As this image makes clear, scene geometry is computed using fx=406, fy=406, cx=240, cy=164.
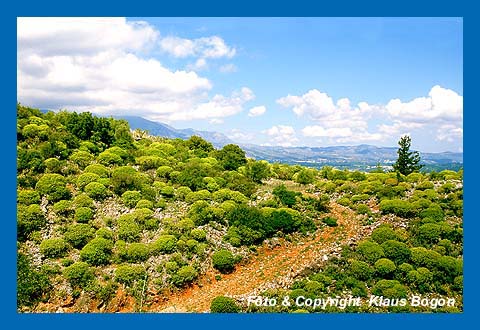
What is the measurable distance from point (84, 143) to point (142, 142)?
5359 mm

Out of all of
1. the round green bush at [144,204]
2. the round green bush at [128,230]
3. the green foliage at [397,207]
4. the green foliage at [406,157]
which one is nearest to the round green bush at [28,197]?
the round green bush at [128,230]

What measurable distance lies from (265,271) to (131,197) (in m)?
7.06

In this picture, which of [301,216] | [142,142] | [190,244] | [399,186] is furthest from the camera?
[142,142]

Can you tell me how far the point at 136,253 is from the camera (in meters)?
15.1

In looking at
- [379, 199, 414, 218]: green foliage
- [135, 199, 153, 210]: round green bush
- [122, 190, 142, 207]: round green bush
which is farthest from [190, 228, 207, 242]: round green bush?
[379, 199, 414, 218]: green foliage

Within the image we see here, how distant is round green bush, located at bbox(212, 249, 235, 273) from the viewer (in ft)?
50.9

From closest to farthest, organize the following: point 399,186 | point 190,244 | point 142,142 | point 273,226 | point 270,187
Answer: point 190,244 < point 273,226 < point 399,186 < point 270,187 < point 142,142

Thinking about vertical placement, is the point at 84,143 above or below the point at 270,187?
above

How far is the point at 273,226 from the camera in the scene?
712 inches

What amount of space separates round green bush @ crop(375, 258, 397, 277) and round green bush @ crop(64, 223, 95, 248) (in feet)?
35.5

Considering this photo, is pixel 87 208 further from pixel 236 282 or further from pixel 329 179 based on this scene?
pixel 329 179

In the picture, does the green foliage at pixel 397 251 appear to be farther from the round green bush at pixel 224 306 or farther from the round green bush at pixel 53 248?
the round green bush at pixel 53 248

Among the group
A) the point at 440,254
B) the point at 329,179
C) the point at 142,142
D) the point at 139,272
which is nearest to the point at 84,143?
the point at 142,142

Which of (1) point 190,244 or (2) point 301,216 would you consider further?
(2) point 301,216
